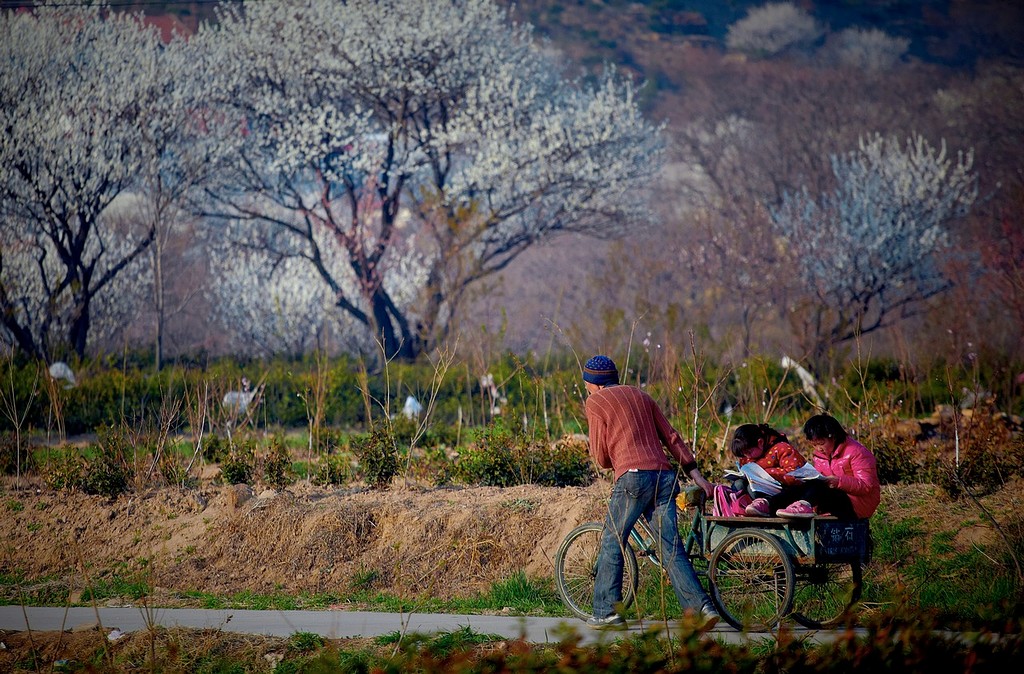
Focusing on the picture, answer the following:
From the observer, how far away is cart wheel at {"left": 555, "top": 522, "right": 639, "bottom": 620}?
6.43 metres

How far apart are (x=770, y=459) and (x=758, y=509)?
0.45 meters

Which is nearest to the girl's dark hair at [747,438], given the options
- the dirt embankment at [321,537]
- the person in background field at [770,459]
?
the person in background field at [770,459]

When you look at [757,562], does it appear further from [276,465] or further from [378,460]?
[276,465]

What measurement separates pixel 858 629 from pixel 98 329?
21.3 m

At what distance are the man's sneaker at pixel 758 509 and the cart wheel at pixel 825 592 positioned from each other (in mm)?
410

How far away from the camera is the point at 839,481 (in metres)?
6.20

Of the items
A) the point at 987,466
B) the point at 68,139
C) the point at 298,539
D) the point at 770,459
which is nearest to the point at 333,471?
the point at 298,539

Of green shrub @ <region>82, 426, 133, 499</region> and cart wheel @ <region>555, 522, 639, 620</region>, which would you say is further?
green shrub @ <region>82, 426, 133, 499</region>

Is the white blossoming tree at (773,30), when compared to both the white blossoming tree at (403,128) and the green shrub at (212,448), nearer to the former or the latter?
the white blossoming tree at (403,128)

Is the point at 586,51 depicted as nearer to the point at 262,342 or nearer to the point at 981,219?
the point at 981,219

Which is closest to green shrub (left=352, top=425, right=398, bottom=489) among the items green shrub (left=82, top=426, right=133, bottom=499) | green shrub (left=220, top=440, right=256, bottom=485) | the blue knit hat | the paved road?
green shrub (left=220, top=440, right=256, bottom=485)

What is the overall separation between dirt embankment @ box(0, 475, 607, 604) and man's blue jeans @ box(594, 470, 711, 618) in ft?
5.47

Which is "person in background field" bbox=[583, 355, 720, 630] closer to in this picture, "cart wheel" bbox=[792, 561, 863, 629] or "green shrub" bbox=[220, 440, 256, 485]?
"cart wheel" bbox=[792, 561, 863, 629]

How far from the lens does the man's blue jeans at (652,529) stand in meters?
5.91
